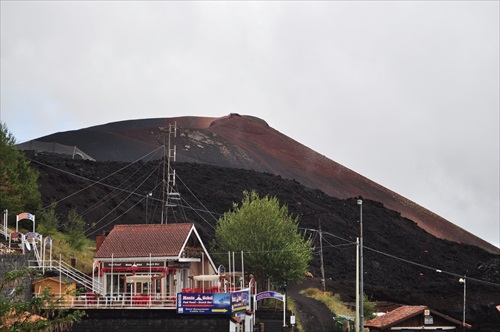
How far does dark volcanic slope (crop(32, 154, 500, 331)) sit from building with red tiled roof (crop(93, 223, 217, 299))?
4928 cm

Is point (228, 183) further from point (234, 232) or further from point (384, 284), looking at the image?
point (234, 232)

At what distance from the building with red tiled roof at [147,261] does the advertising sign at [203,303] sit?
5189 mm

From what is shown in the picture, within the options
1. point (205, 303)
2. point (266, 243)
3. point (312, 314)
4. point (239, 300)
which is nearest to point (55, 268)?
point (205, 303)

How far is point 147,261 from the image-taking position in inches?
2393

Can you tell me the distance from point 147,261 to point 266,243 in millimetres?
22238

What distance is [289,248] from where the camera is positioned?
80.6 metres

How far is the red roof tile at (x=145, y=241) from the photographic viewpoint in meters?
61.1

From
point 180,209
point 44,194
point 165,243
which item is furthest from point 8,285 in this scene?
point 180,209

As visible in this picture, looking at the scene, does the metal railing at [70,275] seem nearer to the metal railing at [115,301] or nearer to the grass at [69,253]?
the metal railing at [115,301]

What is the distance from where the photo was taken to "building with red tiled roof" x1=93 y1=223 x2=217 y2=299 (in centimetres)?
6044

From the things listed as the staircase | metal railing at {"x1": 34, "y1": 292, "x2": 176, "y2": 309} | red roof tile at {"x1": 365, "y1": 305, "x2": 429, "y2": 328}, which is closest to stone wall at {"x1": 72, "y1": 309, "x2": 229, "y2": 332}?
metal railing at {"x1": 34, "y1": 292, "x2": 176, "y2": 309}

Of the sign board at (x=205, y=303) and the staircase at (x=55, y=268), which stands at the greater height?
the staircase at (x=55, y=268)

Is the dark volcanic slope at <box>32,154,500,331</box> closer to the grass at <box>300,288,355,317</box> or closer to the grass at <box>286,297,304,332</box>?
the grass at <box>300,288,355,317</box>

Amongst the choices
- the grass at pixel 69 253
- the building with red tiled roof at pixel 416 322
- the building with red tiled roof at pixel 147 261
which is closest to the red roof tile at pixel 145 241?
the building with red tiled roof at pixel 147 261
